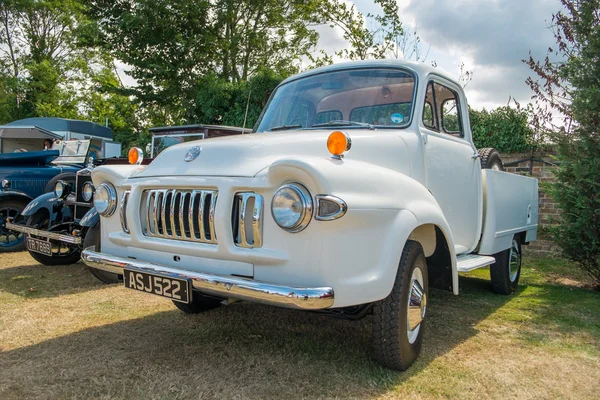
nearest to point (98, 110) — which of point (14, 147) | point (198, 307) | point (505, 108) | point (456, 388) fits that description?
point (14, 147)

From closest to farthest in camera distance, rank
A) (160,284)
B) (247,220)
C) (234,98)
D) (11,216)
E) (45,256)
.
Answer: (247,220) < (160,284) < (45,256) < (11,216) < (234,98)

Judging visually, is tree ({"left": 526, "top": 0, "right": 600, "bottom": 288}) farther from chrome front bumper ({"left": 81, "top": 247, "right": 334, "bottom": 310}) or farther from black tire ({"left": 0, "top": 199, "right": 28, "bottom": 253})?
black tire ({"left": 0, "top": 199, "right": 28, "bottom": 253})

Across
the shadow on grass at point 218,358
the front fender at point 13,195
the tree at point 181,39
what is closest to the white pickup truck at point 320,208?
the shadow on grass at point 218,358

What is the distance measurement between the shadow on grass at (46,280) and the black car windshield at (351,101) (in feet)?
9.33

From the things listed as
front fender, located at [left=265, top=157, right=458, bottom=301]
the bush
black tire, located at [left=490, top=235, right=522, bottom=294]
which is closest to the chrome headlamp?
front fender, located at [left=265, top=157, right=458, bottom=301]

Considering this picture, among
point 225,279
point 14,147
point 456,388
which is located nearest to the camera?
point 225,279

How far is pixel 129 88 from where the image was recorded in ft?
50.3

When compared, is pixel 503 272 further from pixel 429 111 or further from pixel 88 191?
pixel 88 191

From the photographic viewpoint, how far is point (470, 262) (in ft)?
12.3

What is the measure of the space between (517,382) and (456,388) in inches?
16.3

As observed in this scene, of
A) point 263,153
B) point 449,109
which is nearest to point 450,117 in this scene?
point 449,109

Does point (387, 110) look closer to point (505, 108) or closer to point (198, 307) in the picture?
point (198, 307)

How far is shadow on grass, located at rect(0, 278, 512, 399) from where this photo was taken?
8.54 feet

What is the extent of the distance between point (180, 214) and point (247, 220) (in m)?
0.47
